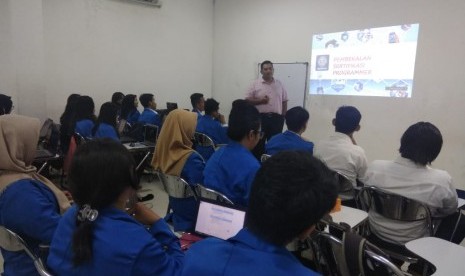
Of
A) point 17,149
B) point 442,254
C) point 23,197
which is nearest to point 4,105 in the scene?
point 17,149

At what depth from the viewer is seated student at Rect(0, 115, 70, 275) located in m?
1.43

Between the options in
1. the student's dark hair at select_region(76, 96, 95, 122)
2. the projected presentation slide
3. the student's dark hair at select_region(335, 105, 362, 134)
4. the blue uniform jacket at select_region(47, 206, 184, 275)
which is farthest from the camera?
the projected presentation slide

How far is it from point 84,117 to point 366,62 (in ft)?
12.6

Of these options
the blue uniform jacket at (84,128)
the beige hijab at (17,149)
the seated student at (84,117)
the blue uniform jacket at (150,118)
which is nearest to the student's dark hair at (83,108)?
the seated student at (84,117)

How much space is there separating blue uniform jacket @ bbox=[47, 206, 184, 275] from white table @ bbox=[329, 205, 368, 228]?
114 cm

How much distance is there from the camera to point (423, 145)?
1976 millimetres

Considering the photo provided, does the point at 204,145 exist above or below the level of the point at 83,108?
below

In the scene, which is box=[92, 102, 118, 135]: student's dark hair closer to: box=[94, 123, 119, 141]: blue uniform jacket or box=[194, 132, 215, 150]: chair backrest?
box=[94, 123, 119, 141]: blue uniform jacket

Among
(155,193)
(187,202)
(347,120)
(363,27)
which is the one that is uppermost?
(363,27)

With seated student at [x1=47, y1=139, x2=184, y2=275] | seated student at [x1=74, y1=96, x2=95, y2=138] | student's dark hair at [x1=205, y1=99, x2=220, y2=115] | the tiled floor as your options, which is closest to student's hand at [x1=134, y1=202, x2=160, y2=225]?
seated student at [x1=47, y1=139, x2=184, y2=275]

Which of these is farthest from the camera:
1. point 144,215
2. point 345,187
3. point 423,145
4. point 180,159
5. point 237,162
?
point 345,187

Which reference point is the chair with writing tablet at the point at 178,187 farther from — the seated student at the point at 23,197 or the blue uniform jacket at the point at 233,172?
the seated student at the point at 23,197

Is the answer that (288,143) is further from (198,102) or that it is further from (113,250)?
(198,102)

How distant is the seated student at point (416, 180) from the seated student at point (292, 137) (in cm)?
93
